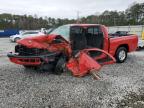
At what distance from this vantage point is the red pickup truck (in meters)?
8.83

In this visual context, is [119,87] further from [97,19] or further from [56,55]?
[97,19]

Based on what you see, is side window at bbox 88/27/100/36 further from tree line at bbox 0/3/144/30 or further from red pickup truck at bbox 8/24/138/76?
tree line at bbox 0/3/144/30

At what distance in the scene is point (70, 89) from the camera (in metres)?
7.43

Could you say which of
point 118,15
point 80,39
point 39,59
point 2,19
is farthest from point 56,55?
point 118,15

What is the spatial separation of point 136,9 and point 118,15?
18.5 ft

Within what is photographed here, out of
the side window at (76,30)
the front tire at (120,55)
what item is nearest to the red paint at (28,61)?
the side window at (76,30)

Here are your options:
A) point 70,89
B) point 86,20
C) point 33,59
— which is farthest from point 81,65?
point 86,20

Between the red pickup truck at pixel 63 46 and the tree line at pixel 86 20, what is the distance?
58.4 metres

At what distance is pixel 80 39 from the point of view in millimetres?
9992

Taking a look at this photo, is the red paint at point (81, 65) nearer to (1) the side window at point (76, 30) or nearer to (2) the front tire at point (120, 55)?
(1) the side window at point (76, 30)

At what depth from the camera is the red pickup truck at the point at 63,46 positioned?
8828 mm

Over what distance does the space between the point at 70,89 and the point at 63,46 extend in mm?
2279

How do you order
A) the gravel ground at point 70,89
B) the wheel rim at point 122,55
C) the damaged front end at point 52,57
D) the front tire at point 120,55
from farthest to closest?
the wheel rim at point 122,55, the front tire at point 120,55, the damaged front end at point 52,57, the gravel ground at point 70,89

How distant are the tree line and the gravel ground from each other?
2371 inches
